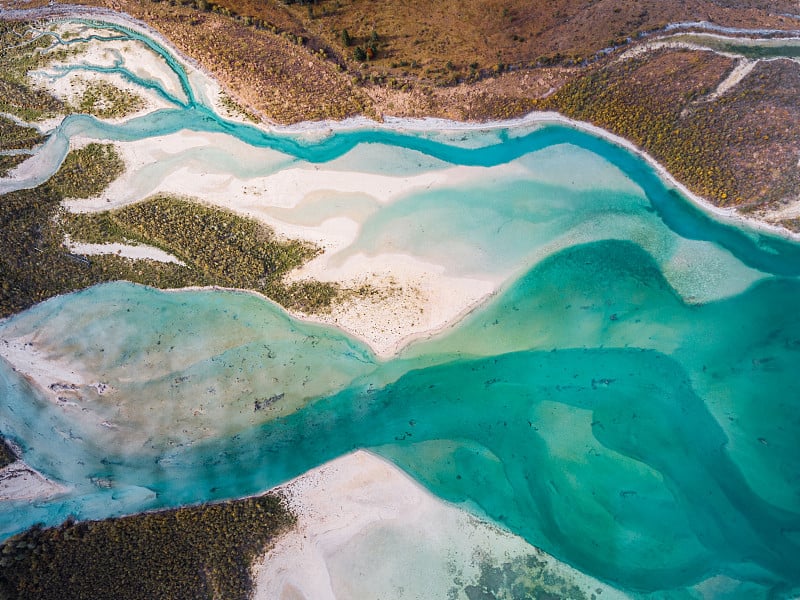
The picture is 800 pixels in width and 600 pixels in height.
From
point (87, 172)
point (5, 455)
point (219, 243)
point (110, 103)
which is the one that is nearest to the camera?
point (5, 455)

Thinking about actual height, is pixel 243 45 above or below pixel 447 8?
below

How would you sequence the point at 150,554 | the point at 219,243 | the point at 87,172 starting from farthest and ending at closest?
the point at 87,172
the point at 219,243
the point at 150,554

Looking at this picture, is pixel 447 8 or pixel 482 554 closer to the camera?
pixel 482 554

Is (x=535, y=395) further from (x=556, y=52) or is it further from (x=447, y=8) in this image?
(x=447, y=8)

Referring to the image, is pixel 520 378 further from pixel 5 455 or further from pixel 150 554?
pixel 5 455

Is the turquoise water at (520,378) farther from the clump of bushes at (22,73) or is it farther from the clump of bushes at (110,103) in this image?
the clump of bushes at (22,73)

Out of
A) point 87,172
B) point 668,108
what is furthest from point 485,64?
point 87,172

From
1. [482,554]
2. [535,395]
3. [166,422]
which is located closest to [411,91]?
[535,395]

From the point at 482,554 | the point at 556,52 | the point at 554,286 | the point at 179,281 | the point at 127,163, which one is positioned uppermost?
the point at 556,52
